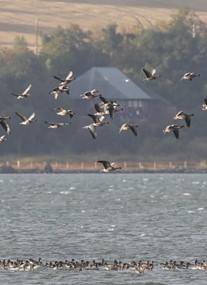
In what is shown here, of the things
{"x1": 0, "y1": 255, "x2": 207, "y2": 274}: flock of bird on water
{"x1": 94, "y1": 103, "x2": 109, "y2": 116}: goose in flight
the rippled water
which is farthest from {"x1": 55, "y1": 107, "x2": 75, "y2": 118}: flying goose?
{"x1": 0, "y1": 255, "x2": 207, "y2": 274}: flock of bird on water

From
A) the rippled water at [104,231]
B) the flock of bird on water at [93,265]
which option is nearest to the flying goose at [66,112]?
the rippled water at [104,231]

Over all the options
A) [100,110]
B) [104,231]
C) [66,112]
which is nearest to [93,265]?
[66,112]

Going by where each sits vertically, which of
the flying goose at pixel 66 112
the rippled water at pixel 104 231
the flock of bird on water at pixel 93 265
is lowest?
the flock of bird on water at pixel 93 265

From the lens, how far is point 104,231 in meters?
107

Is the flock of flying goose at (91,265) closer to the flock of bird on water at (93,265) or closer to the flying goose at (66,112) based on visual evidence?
the flock of bird on water at (93,265)

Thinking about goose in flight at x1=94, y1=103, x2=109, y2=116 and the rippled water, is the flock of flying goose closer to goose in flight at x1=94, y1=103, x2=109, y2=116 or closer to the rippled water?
the rippled water

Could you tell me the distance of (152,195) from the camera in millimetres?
167625

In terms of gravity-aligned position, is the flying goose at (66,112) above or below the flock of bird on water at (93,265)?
above

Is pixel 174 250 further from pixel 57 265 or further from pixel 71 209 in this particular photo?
pixel 71 209

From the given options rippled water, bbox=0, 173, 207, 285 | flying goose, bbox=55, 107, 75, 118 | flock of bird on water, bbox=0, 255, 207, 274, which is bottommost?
flock of bird on water, bbox=0, 255, 207, 274

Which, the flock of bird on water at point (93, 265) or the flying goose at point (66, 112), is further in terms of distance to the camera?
the flock of bird on water at point (93, 265)

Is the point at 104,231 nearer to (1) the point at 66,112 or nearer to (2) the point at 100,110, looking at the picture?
(1) the point at 66,112

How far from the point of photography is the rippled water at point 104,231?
76.9 m

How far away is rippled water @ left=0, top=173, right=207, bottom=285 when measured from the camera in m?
76.9
